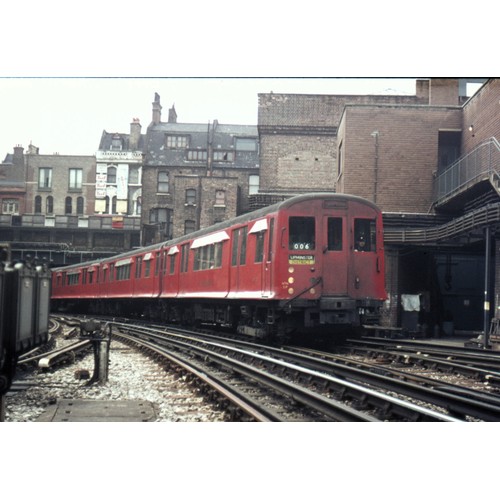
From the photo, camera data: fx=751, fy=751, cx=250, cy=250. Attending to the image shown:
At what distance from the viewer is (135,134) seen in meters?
7.24

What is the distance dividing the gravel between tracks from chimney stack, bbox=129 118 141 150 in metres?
2.22

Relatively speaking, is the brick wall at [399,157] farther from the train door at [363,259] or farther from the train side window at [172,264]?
the train side window at [172,264]

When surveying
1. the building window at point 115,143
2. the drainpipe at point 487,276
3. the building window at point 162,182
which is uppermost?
the building window at point 115,143

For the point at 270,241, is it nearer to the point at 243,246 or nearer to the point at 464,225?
the point at 243,246

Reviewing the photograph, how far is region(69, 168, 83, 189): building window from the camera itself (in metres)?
7.06

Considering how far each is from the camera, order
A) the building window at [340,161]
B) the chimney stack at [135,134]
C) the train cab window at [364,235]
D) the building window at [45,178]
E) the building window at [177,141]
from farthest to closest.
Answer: the building window at [340,161] → the train cab window at [364,235] → the building window at [177,141] → the chimney stack at [135,134] → the building window at [45,178]

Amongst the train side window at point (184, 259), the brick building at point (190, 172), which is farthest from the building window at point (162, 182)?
the train side window at point (184, 259)

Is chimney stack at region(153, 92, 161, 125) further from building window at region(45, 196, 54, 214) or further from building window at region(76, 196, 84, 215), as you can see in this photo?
building window at region(45, 196, 54, 214)

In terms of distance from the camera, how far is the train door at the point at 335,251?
1050 cm

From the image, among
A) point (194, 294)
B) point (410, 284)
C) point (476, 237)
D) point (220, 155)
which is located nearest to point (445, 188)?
point (476, 237)

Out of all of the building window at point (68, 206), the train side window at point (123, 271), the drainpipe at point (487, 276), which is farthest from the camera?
the train side window at point (123, 271)

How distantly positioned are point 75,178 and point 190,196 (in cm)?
Result: 196

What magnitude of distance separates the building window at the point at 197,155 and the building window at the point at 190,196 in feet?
1.29

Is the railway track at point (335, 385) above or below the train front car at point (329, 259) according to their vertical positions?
below
